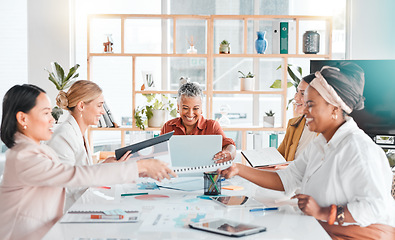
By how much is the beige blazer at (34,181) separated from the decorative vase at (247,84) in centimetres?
333

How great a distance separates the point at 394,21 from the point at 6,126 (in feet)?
15.1

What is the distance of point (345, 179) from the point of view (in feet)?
6.22

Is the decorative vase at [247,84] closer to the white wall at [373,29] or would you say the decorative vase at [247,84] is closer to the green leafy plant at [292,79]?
the green leafy plant at [292,79]

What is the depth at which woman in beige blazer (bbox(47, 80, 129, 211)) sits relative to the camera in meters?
2.56

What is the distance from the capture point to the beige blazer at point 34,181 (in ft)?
6.05

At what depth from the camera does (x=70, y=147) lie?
2574 millimetres

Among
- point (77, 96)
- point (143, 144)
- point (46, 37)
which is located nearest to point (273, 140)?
point (46, 37)

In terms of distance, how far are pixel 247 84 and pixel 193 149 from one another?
275cm

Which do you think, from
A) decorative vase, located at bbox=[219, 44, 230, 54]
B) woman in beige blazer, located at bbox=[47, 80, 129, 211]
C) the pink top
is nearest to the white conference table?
woman in beige blazer, located at bbox=[47, 80, 129, 211]

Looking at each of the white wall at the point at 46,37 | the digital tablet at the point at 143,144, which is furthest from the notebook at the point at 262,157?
the white wall at the point at 46,37

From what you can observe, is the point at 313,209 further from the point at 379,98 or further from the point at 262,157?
the point at 379,98

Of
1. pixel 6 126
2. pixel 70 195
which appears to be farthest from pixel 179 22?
pixel 6 126

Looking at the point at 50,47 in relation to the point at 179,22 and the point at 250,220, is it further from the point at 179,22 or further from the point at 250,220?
the point at 250,220

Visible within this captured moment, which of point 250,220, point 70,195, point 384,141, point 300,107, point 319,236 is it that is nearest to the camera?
point 319,236
